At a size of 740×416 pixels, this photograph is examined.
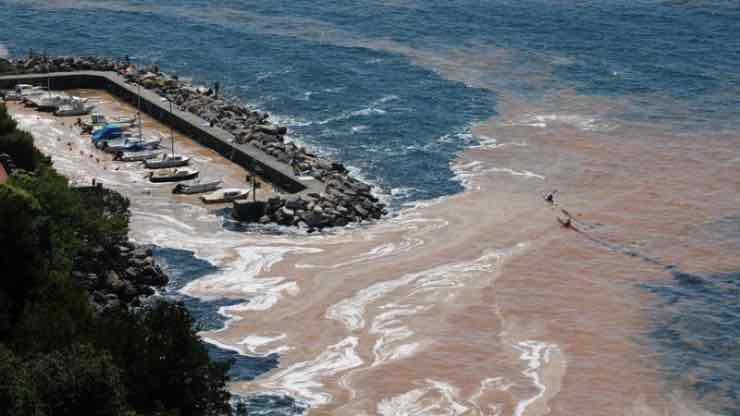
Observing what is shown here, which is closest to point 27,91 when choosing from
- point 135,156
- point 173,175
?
point 135,156

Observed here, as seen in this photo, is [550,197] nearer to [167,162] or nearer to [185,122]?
[167,162]

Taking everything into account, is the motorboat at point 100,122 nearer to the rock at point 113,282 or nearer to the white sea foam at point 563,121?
the white sea foam at point 563,121

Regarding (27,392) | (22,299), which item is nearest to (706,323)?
(22,299)

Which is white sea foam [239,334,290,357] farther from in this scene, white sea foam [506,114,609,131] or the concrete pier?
white sea foam [506,114,609,131]

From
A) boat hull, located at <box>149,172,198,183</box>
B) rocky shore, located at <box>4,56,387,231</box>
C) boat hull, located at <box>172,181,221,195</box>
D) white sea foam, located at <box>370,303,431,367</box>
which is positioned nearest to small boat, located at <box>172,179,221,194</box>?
boat hull, located at <box>172,181,221,195</box>

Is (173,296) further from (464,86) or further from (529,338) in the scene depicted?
(464,86)

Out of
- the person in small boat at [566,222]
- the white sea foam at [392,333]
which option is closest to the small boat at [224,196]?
the white sea foam at [392,333]
